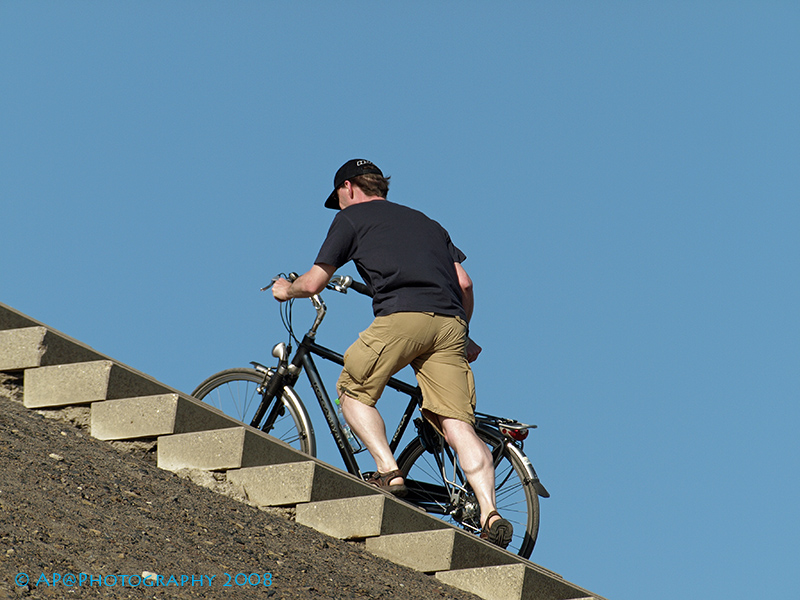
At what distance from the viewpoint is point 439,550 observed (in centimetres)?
515

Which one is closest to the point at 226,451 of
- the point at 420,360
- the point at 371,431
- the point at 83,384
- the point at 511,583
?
the point at 371,431

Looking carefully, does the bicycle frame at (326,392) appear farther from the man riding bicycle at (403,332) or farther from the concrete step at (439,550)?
the concrete step at (439,550)

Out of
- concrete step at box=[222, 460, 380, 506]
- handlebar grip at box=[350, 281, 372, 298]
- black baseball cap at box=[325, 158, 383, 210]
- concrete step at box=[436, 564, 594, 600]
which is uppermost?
black baseball cap at box=[325, 158, 383, 210]

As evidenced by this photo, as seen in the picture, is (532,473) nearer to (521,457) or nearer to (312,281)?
(521,457)

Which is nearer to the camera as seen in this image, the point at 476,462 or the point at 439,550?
the point at 439,550

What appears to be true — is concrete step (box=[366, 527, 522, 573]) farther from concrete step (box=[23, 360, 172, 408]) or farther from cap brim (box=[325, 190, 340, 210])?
cap brim (box=[325, 190, 340, 210])

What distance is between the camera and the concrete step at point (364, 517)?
17.2 feet

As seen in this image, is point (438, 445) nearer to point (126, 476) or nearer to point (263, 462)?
point (263, 462)

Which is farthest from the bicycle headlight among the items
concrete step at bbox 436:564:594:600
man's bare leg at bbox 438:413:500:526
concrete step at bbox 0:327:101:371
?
concrete step at bbox 436:564:594:600

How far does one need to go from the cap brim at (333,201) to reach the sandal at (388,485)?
1620 mm

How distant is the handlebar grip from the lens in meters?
6.52

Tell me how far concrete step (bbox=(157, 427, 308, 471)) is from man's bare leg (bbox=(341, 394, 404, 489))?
0.39 metres

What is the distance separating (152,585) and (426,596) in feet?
4.56

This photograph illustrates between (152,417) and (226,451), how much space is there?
18.0 inches
